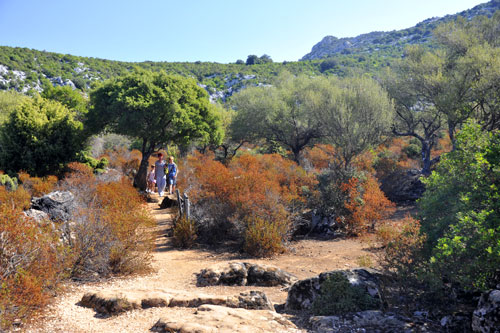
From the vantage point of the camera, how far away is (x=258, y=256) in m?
9.14

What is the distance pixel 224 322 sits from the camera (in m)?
4.17

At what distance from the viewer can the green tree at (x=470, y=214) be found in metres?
3.98

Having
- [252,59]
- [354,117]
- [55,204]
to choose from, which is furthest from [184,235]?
[252,59]

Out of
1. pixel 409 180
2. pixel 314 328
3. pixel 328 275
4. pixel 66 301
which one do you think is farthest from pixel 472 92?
pixel 66 301

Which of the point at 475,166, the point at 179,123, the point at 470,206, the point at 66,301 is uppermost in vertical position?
the point at 179,123

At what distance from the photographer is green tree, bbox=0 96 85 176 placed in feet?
52.2

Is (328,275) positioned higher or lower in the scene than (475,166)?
lower

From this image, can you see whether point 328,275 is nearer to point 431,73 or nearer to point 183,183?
point 183,183

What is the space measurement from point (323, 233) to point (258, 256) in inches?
153

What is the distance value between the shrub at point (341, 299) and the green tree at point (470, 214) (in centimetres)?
108

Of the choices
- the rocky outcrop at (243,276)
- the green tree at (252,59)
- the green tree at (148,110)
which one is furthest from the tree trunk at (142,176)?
the green tree at (252,59)

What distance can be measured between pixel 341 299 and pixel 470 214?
2.13 meters

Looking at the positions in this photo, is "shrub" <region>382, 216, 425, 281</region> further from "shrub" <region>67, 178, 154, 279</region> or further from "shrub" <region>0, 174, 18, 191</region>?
"shrub" <region>0, 174, 18, 191</region>

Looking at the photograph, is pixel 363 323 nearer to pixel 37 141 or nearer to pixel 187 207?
pixel 187 207
